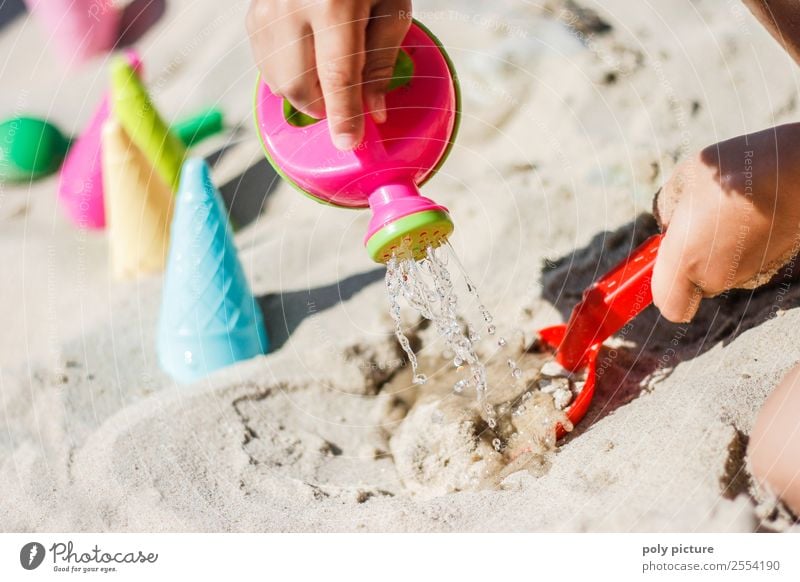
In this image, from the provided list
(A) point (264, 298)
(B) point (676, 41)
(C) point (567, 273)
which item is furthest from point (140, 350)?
(B) point (676, 41)

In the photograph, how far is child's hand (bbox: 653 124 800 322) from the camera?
72 cm

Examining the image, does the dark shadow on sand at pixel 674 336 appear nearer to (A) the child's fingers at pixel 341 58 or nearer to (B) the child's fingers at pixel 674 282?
(B) the child's fingers at pixel 674 282

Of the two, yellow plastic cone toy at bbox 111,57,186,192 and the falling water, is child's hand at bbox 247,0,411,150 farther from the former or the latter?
yellow plastic cone toy at bbox 111,57,186,192

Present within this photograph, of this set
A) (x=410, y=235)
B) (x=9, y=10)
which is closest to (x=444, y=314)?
(x=410, y=235)

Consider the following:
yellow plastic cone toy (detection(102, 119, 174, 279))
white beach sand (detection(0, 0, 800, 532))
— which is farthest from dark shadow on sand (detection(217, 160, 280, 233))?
yellow plastic cone toy (detection(102, 119, 174, 279))

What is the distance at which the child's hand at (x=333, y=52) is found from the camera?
58 centimetres

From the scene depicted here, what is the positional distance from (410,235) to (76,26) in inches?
43.8

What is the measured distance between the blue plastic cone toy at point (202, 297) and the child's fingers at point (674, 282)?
48 centimetres

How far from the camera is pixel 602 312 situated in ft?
2.63

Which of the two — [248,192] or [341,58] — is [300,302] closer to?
[248,192]

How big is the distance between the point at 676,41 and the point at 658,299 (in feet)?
1.79

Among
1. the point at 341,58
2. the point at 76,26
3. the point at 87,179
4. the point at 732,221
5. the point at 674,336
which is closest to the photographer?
the point at 341,58

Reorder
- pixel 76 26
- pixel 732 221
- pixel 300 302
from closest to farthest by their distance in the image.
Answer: pixel 732 221 → pixel 300 302 → pixel 76 26

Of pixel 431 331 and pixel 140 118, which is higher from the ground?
pixel 140 118
